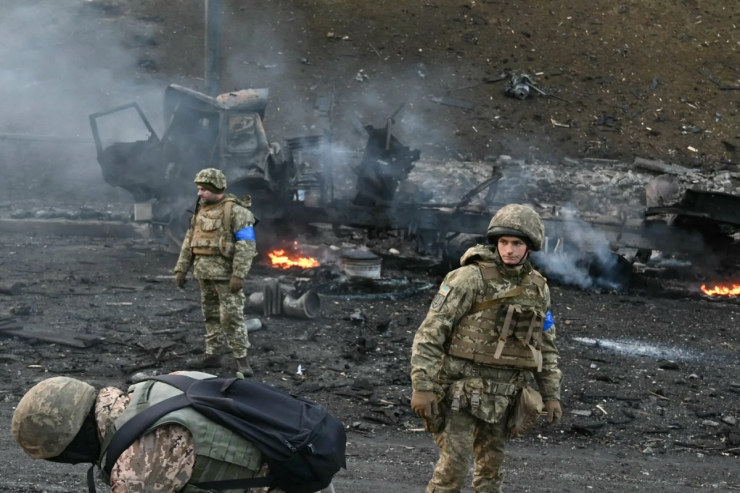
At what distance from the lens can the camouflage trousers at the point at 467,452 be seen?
4344mm

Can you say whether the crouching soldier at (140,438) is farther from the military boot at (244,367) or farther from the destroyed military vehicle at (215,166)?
the destroyed military vehicle at (215,166)

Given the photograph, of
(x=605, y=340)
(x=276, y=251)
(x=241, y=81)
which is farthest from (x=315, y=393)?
(x=241, y=81)

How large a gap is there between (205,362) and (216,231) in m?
1.35

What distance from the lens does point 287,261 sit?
12.6 m

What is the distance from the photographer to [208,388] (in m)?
3.12

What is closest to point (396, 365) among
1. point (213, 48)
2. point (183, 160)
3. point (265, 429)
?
A: point (265, 429)

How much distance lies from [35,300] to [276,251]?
3.90m

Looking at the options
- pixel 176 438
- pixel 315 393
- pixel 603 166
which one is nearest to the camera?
pixel 176 438

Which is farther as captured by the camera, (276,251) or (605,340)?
(276,251)

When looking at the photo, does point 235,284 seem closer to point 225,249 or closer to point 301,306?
point 225,249

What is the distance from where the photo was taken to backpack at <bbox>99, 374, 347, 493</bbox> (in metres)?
2.96

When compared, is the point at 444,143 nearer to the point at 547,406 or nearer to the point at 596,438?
the point at 596,438

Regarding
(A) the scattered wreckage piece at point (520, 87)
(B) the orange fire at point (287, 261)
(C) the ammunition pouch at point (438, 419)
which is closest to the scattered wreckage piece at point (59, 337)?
(B) the orange fire at point (287, 261)

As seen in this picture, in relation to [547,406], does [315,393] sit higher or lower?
lower
